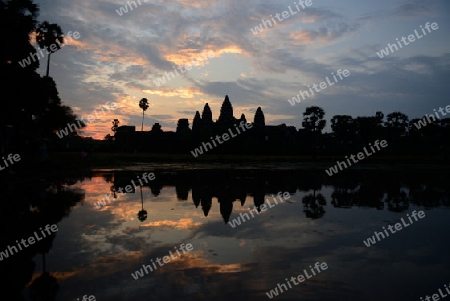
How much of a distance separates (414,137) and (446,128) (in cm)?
987

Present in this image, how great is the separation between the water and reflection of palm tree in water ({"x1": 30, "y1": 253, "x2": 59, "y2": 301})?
0.05 ft

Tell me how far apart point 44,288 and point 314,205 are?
10181 millimetres

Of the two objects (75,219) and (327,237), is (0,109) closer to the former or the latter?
(75,219)

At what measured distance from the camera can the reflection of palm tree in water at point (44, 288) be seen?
4676mm

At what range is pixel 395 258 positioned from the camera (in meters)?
6.70

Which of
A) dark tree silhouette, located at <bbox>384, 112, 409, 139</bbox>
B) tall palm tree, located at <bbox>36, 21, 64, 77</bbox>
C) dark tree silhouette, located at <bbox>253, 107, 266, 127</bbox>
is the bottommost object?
dark tree silhouette, located at <bbox>384, 112, 409, 139</bbox>

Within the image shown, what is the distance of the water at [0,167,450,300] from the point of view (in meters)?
5.07

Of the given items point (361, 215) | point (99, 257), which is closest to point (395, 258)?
point (361, 215)

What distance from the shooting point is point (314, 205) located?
13.1 metres
